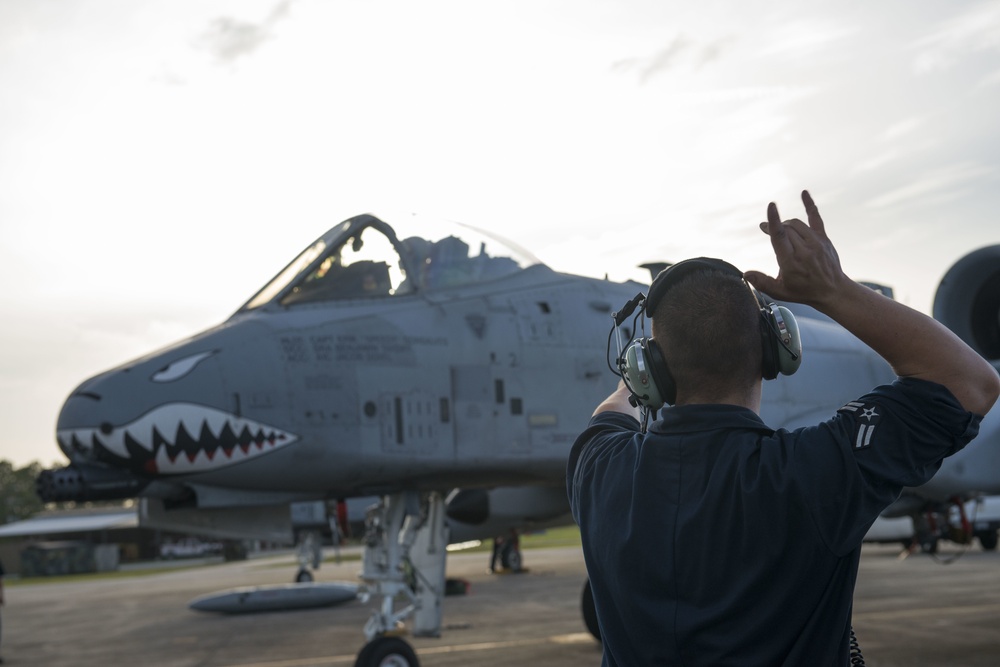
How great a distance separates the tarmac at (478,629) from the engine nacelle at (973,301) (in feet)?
8.89

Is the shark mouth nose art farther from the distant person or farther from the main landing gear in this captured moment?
the distant person

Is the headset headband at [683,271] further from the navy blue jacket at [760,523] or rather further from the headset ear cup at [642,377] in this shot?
the navy blue jacket at [760,523]

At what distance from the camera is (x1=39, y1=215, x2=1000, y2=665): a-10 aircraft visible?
6.21m

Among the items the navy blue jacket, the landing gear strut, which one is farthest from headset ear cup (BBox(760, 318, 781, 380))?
the landing gear strut

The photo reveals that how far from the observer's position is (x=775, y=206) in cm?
172

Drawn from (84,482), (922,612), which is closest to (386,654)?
(84,482)

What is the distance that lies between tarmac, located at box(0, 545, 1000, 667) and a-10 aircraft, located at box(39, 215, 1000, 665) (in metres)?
2.46

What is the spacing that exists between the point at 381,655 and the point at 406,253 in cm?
297

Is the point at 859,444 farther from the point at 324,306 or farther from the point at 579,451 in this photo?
the point at 324,306

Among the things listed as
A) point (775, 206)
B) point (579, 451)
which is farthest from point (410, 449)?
point (775, 206)

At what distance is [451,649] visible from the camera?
10.8 m

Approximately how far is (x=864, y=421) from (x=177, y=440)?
5180mm

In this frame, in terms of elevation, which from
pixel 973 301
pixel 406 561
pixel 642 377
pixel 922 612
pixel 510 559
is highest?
pixel 973 301

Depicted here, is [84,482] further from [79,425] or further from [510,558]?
[510,558]
